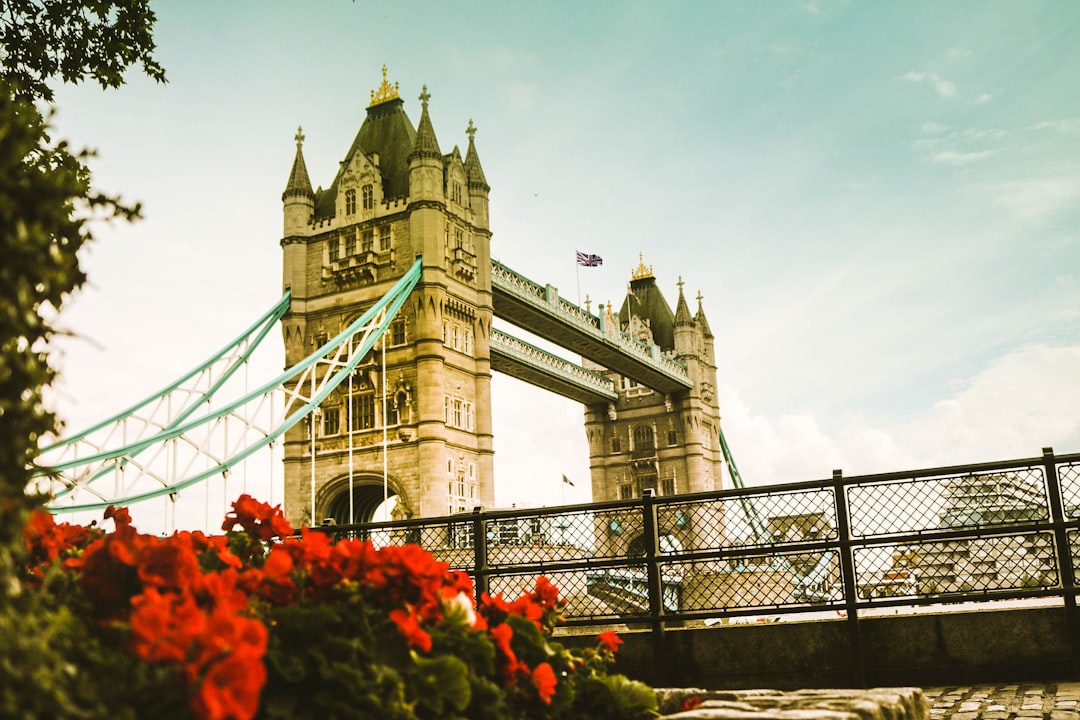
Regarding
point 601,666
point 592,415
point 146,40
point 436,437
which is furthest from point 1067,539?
point 592,415

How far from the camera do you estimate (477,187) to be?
36531mm

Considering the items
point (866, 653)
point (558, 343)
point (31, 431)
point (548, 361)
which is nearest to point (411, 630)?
point (31, 431)

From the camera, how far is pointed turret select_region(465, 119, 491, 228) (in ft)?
118

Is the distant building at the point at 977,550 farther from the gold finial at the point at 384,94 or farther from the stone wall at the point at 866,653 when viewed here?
the gold finial at the point at 384,94

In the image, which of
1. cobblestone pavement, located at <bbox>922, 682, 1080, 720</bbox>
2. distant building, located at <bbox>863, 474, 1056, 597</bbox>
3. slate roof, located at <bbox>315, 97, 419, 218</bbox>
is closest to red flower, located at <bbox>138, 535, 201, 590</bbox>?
cobblestone pavement, located at <bbox>922, 682, 1080, 720</bbox>

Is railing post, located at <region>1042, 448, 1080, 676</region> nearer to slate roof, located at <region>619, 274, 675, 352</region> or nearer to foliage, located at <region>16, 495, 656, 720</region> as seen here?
foliage, located at <region>16, 495, 656, 720</region>

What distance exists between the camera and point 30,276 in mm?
1855

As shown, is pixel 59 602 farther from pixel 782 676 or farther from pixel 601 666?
pixel 782 676

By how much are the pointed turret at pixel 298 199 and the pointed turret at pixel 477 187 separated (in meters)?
6.30

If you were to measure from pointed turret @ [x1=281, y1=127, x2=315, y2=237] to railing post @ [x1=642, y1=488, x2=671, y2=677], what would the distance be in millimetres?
30561

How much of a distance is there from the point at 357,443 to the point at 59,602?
3002 centimetres

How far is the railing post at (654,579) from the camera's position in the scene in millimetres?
6020

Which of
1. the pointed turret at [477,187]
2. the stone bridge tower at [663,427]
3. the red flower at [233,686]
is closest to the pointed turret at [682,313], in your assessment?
the stone bridge tower at [663,427]

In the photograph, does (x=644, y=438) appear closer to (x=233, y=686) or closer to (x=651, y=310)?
(x=651, y=310)
